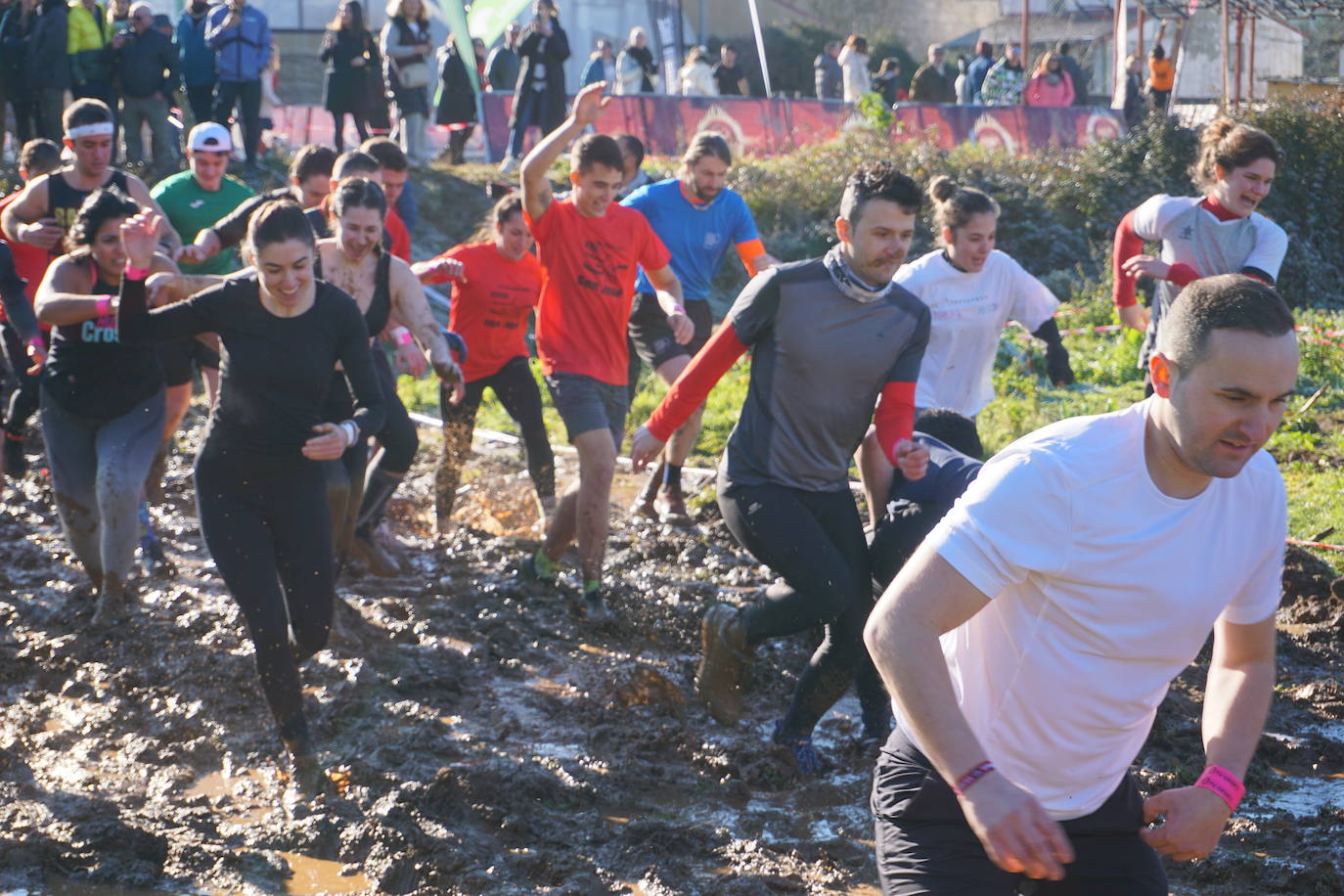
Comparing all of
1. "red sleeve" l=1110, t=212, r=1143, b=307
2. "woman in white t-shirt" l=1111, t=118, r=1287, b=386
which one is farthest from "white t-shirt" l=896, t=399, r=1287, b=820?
"red sleeve" l=1110, t=212, r=1143, b=307

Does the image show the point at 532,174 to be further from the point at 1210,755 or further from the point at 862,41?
the point at 862,41

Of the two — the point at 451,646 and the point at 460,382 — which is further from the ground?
the point at 460,382

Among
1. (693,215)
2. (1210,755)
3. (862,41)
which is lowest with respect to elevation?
(1210,755)

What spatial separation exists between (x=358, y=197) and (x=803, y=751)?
322 centimetres

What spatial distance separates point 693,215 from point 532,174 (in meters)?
1.91

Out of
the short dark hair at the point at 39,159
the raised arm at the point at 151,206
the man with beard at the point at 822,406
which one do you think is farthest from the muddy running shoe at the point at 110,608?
the man with beard at the point at 822,406

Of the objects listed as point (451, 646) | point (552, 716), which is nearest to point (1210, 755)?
point (552, 716)

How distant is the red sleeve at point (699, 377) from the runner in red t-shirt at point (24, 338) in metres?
3.43

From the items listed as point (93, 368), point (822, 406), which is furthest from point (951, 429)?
point (93, 368)

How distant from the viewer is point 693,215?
8.93m

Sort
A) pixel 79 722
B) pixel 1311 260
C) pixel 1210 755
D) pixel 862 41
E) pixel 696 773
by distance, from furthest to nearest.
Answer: pixel 862 41 < pixel 1311 260 < pixel 79 722 < pixel 696 773 < pixel 1210 755

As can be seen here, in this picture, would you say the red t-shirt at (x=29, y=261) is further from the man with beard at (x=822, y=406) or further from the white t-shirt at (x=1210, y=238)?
the white t-shirt at (x=1210, y=238)

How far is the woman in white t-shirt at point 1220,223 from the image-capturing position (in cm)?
695

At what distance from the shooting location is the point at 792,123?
21078mm
